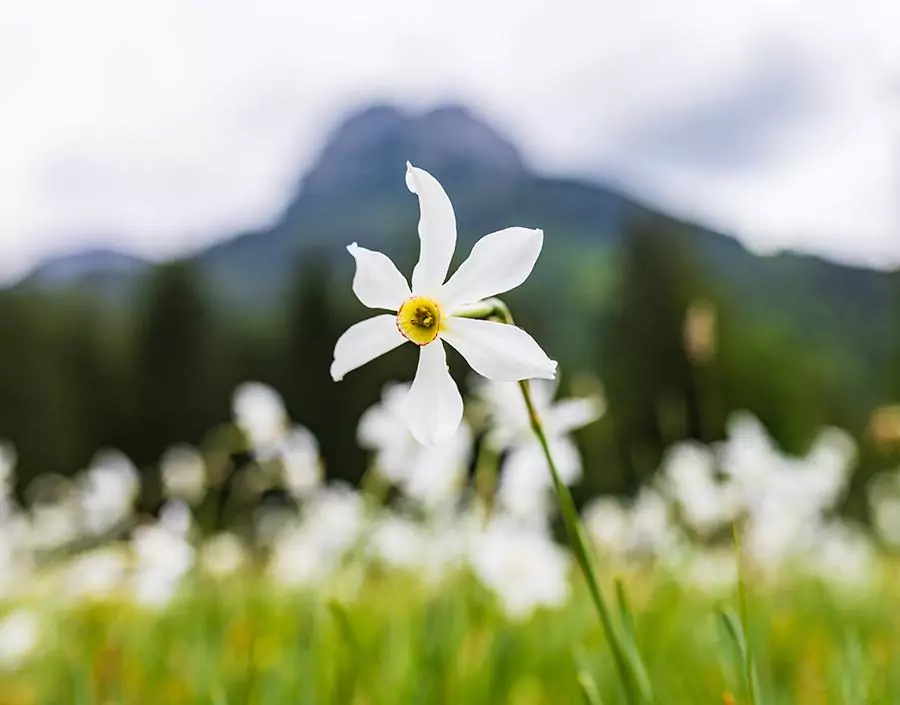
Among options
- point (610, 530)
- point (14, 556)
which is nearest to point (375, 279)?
point (610, 530)

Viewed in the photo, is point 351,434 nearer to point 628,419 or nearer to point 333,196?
point 628,419

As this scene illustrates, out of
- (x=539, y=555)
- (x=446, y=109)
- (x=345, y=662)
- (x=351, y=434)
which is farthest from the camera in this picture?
(x=446, y=109)

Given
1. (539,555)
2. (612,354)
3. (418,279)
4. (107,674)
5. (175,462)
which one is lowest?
(612,354)

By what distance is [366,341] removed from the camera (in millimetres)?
785

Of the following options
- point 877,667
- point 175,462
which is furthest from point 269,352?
point 877,667

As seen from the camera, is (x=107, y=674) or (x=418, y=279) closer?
(x=418, y=279)

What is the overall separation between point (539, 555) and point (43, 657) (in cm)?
178

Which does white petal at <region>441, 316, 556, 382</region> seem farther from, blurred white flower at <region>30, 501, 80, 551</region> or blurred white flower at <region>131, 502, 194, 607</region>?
blurred white flower at <region>30, 501, 80, 551</region>

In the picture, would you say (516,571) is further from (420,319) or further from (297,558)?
(297,558)

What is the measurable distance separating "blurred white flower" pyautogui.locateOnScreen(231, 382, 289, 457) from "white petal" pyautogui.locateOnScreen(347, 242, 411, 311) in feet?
6.30

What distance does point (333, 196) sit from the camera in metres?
144

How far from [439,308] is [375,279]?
7 centimetres

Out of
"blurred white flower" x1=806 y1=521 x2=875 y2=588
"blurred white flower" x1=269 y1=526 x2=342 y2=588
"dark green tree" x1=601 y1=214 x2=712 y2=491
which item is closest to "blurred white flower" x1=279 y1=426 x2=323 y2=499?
"blurred white flower" x1=269 y1=526 x2=342 y2=588

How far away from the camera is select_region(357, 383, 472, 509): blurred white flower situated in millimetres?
2014
